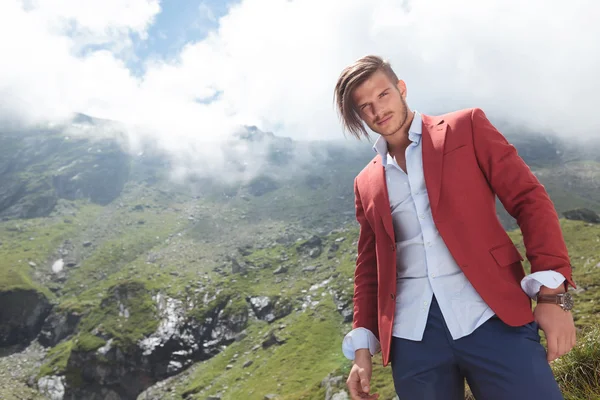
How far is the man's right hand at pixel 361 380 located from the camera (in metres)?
4.38

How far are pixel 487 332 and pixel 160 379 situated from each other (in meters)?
140

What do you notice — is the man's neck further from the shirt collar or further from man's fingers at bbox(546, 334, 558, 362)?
man's fingers at bbox(546, 334, 558, 362)

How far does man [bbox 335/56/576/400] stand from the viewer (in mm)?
3461

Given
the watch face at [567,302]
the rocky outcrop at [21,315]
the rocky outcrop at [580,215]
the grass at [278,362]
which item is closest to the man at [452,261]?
the watch face at [567,302]

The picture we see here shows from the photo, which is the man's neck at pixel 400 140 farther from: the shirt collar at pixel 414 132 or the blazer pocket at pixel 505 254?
the blazer pocket at pixel 505 254

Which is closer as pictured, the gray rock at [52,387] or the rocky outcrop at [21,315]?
the gray rock at [52,387]

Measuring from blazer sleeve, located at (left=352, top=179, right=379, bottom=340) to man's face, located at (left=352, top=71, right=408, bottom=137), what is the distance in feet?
4.07

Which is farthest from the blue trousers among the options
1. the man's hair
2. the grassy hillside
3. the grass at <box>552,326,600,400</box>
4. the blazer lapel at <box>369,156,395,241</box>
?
the grassy hillside

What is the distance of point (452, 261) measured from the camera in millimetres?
4027

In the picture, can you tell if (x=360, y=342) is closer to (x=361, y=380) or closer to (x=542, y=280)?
(x=361, y=380)

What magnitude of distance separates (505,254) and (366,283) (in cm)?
180

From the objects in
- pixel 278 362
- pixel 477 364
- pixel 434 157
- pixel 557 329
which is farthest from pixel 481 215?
pixel 278 362

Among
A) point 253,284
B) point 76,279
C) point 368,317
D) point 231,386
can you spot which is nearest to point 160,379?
point 231,386

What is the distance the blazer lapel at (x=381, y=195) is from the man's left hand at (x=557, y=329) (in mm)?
1622
